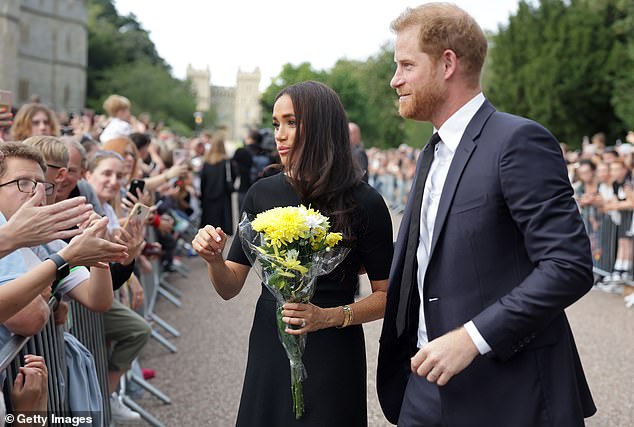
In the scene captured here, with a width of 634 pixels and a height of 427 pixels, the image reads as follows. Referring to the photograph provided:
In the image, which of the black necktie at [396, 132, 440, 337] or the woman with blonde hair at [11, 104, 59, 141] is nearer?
the black necktie at [396, 132, 440, 337]

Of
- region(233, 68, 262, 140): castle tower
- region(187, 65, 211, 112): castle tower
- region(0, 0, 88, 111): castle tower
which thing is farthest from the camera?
region(233, 68, 262, 140): castle tower

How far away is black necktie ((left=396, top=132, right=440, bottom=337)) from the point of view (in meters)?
3.13

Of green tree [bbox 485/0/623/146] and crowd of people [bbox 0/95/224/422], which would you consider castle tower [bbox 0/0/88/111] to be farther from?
crowd of people [bbox 0/95/224/422]

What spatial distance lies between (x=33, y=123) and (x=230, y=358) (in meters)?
3.03

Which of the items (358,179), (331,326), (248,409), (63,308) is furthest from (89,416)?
(358,179)

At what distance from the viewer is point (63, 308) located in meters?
4.39

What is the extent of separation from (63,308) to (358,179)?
5.84ft

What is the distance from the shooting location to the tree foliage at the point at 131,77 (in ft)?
277

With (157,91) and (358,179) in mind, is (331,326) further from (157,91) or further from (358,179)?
(157,91)

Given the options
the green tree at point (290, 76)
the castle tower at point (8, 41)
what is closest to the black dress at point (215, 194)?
the castle tower at point (8, 41)

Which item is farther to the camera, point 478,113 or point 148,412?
point 148,412

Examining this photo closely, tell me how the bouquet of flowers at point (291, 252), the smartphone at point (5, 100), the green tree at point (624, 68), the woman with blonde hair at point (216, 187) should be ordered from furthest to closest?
the green tree at point (624, 68) < the woman with blonde hair at point (216, 187) < the smartphone at point (5, 100) < the bouquet of flowers at point (291, 252)

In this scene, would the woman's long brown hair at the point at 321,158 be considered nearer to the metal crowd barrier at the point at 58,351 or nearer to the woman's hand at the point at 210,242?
the woman's hand at the point at 210,242

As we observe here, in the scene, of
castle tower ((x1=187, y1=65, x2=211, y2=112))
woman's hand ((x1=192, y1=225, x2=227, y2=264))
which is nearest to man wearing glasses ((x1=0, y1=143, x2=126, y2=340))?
woman's hand ((x1=192, y1=225, x2=227, y2=264))
